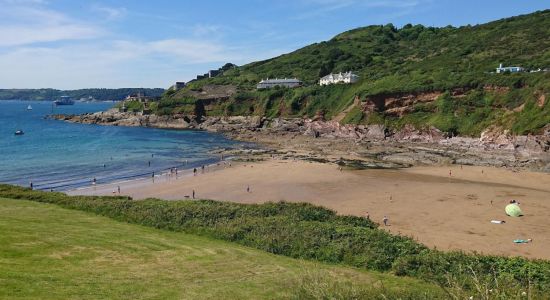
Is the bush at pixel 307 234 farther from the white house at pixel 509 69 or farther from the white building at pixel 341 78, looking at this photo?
the white building at pixel 341 78

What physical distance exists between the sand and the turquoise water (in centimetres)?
825

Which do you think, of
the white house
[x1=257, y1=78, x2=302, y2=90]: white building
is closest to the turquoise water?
[x1=257, y1=78, x2=302, y2=90]: white building

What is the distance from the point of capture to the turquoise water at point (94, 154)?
59531mm

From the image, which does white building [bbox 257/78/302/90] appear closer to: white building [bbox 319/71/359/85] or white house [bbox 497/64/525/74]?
white building [bbox 319/71/359/85]

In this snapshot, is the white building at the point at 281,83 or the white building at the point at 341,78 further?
the white building at the point at 281,83

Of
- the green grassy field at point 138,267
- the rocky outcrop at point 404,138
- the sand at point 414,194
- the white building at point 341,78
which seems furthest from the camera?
the white building at point 341,78

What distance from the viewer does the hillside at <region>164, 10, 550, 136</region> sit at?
82.4 metres

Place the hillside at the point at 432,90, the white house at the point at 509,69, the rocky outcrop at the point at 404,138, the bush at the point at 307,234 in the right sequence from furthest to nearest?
the white house at the point at 509,69, the hillside at the point at 432,90, the rocky outcrop at the point at 404,138, the bush at the point at 307,234

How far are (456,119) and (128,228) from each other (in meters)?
76.5

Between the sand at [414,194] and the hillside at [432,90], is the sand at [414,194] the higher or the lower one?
the lower one

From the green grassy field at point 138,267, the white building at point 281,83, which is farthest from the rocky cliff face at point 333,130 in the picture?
the green grassy field at point 138,267

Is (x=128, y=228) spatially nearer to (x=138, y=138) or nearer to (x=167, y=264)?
(x=167, y=264)

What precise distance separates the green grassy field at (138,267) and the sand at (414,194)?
15.3 metres

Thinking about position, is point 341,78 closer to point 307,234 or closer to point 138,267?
point 307,234
